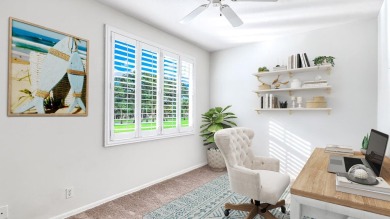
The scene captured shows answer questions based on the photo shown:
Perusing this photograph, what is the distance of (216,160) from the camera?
4.09 m

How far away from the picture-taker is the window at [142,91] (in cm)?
273

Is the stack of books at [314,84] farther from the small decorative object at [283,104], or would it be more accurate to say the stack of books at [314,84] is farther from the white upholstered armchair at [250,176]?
the white upholstered armchair at [250,176]

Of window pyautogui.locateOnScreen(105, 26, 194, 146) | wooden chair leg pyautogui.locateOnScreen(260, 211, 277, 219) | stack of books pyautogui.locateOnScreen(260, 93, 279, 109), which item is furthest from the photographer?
stack of books pyautogui.locateOnScreen(260, 93, 279, 109)

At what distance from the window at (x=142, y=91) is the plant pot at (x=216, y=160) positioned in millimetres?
683

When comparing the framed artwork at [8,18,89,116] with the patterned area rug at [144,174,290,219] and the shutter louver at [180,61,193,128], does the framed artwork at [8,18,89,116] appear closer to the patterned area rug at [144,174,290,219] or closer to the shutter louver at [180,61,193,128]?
the patterned area rug at [144,174,290,219]

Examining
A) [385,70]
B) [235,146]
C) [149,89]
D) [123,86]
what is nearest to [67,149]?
[123,86]

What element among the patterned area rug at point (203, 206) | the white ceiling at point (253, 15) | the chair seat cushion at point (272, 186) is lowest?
the patterned area rug at point (203, 206)

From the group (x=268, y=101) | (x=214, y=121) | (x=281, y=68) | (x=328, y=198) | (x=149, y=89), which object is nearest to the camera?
(x=328, y=198)

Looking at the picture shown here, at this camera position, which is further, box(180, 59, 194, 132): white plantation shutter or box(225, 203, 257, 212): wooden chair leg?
box(180, 59, 194, 132): white plantation shutter

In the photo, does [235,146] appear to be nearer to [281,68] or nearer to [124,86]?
[124,86]

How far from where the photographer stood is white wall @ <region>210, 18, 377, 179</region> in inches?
120

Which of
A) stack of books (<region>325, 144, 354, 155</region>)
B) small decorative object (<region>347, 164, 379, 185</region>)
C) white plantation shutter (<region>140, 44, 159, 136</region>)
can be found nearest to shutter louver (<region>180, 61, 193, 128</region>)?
white plantation shutter (<region>140, 44, 159, 136</region>)

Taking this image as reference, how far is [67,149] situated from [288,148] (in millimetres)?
3413

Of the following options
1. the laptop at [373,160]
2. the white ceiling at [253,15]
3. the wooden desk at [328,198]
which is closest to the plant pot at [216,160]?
the white ceiling at [253,15]
